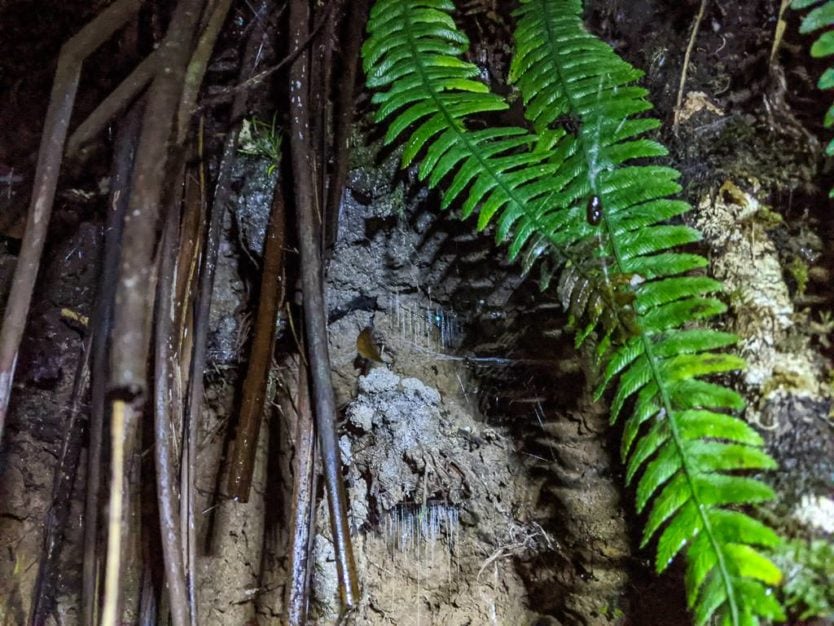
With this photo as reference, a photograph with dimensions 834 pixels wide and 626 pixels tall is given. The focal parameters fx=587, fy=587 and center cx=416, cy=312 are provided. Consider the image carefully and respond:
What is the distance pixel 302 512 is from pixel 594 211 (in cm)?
110

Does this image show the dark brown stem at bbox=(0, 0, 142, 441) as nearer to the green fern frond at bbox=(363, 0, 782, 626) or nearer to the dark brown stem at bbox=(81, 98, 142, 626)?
the dark brown stem at bbox=(81, 98, 142, 626)

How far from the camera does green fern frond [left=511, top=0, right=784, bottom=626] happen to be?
116cm

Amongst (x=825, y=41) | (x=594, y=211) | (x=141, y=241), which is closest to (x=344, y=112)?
(x=594, y=211)

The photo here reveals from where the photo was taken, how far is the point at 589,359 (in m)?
1.68

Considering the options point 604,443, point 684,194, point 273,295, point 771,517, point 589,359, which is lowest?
point 771,517

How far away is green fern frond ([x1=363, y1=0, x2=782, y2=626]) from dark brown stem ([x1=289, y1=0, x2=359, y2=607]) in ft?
0.78

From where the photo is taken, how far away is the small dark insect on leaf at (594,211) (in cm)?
147

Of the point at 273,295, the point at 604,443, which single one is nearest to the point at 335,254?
the point at 273,295

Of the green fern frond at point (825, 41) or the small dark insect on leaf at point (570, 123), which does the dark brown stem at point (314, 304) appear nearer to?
the small dark insect on leaf at point (570, 123)

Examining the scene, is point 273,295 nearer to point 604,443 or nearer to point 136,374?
point 136,374

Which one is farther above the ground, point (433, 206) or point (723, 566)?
point (433, 206)

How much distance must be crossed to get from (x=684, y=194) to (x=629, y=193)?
302 millimetres

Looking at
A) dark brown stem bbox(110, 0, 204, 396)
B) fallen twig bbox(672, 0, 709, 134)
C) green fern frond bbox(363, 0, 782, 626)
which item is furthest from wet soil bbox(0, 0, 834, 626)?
dark brown stem bbox(110, 0, 204, 396)

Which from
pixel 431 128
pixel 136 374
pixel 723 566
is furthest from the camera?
pixel 431 128
